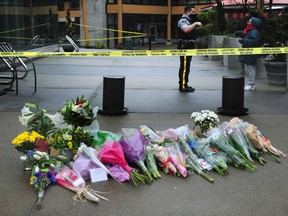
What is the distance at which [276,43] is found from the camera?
1126cm

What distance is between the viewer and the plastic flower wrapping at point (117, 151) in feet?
14.4

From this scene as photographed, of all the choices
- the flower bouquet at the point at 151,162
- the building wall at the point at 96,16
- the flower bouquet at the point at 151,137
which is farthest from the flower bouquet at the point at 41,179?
the building wall at the point at 96,16

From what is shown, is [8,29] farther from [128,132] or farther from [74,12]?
[74,12]

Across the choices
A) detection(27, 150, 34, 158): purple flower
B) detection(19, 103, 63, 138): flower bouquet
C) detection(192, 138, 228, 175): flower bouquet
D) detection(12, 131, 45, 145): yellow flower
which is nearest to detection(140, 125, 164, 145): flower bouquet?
detection(192, 138, 228, 175): flower bouquet

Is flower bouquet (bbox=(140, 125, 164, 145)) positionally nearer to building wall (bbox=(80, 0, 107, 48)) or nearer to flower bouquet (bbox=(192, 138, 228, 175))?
flower bouquet (bbox=(192, 138, 228, 175))

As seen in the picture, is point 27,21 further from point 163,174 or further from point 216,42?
point 163,174

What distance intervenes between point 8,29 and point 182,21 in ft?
27.0

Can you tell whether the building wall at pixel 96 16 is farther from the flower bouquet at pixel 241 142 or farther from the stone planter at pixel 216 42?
the flower bouquet at pixel 241 142

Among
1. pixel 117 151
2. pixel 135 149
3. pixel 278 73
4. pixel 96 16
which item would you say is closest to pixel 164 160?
pixel 135 149

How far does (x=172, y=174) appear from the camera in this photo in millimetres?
4633

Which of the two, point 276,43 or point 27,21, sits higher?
point 27,21

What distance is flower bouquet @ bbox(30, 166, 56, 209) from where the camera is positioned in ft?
13.5

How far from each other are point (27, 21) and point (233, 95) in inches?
482

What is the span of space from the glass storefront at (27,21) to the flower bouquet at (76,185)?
427 inches
